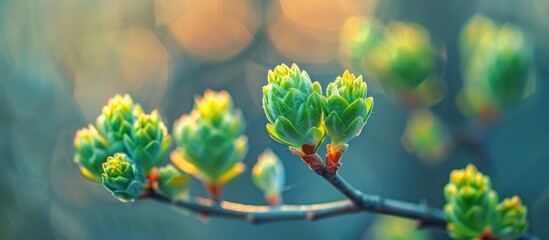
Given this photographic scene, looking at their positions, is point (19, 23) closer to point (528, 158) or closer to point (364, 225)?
point (364, 225)

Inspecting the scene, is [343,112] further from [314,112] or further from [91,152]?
[91,152]

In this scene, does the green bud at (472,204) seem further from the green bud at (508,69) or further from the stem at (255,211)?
the green bud at (508,69)

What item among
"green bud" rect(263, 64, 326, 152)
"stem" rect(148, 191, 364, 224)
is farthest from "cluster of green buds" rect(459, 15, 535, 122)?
"green bud" rect(263, 64, 326, 152)

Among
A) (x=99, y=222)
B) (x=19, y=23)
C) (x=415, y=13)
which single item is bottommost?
(x=99, y=222)

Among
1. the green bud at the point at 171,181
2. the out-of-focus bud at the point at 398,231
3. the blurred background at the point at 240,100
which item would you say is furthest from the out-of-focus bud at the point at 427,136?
the green bud at the point at 171,181

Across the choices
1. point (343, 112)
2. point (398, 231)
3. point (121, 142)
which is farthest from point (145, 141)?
point (398, 231)

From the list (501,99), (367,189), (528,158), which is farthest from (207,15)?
(501,99)
